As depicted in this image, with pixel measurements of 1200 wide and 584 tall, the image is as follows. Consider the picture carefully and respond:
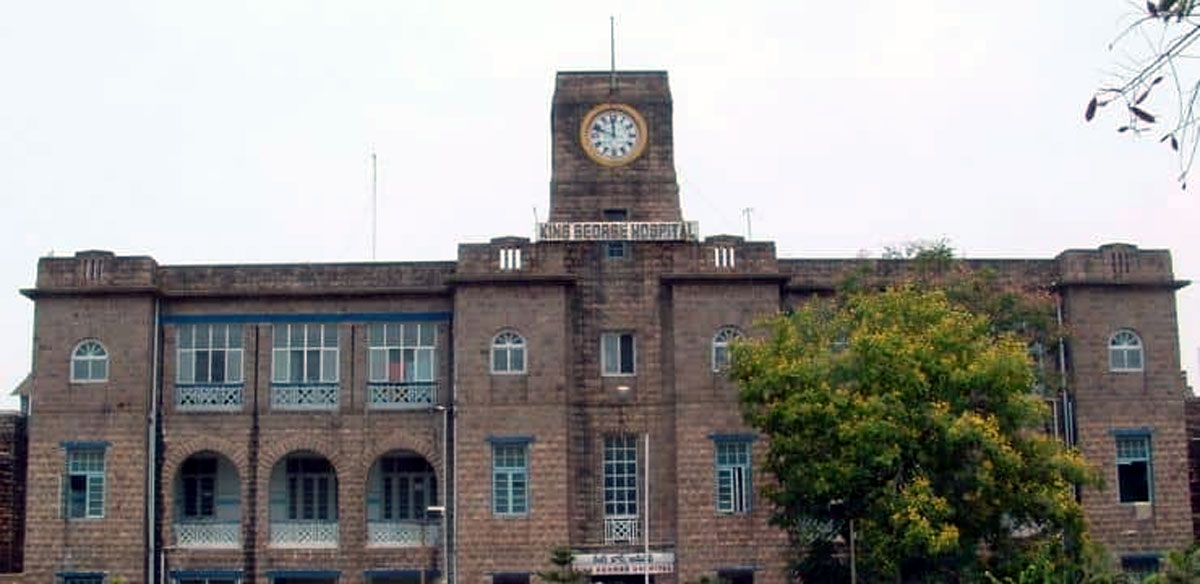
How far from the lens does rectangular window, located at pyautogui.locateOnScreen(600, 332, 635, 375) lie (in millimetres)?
37375

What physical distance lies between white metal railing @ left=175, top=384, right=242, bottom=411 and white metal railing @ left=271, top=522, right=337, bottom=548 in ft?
9.37

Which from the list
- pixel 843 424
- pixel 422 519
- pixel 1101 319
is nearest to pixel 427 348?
pixel 422 519

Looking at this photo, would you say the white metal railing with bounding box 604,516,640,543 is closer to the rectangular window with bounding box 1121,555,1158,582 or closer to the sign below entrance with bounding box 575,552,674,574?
the sign below entrance with bounding box 575,552,674,574

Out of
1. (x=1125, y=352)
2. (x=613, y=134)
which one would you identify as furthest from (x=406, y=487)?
(x=1125, y=352)

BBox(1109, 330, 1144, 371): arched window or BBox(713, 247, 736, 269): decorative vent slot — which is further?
BBox(1109, 330, 1144, 371): arched window

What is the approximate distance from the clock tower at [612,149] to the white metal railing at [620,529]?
714cm

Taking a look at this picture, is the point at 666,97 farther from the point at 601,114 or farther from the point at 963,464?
the point at 963,464

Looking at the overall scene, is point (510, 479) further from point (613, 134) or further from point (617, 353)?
point (613, 134)

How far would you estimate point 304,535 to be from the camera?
3728cm

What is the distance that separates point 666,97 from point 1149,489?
559 inches

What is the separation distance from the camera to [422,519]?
3797 cm

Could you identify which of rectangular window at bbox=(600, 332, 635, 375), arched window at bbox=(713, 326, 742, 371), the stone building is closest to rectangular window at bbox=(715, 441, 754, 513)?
the stone building

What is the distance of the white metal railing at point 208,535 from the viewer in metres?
37.2

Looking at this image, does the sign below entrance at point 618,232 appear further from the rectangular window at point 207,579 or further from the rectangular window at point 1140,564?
the rectangular window at point 1140,564
